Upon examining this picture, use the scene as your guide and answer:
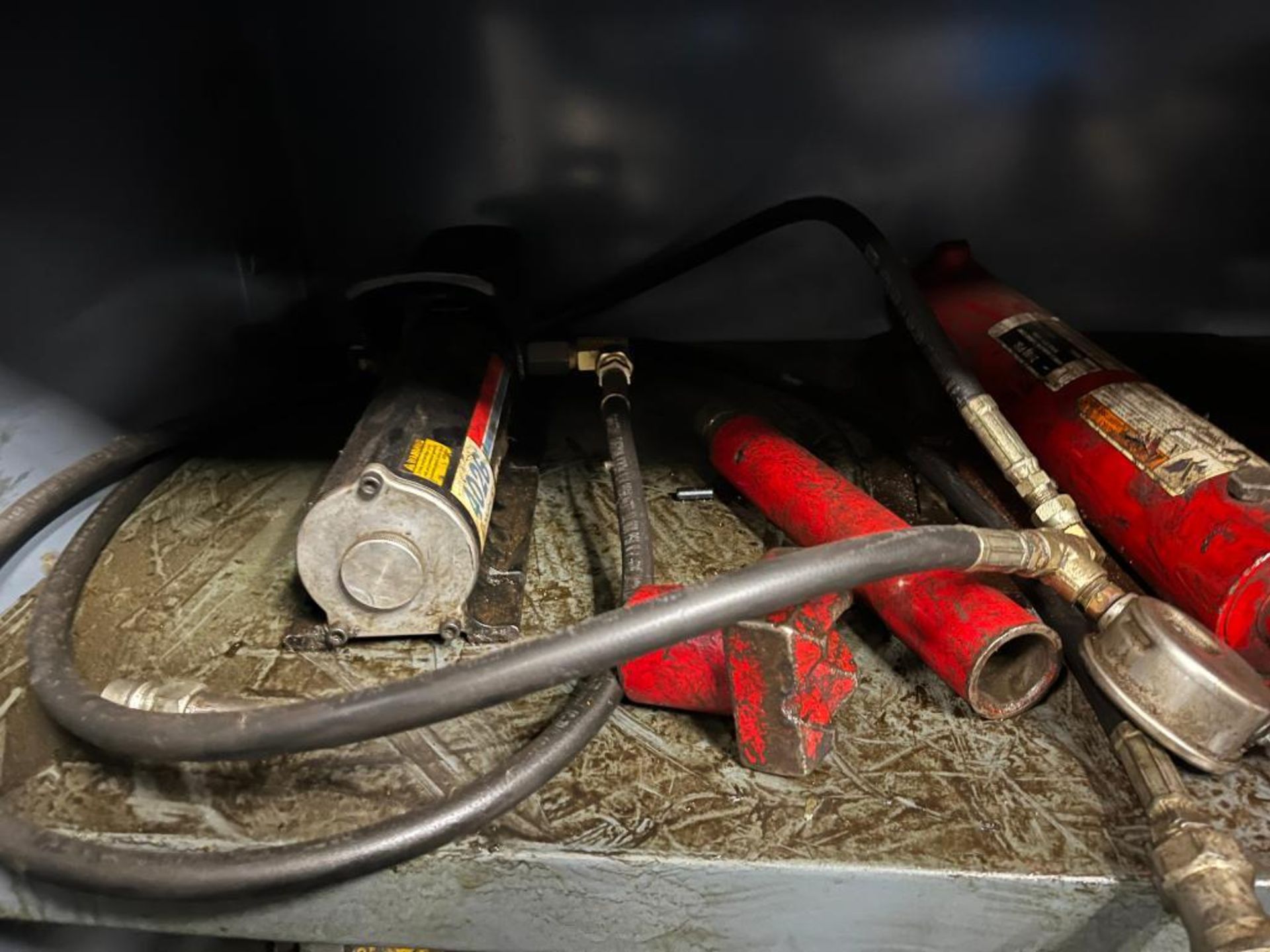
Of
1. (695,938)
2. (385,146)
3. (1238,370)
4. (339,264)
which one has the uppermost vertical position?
(385,146)

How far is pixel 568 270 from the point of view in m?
1.07

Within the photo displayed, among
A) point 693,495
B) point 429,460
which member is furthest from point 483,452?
point 693,495

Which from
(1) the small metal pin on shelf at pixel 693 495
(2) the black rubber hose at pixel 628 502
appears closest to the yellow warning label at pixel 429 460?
(2) the black rubber hose at pixel 628 502

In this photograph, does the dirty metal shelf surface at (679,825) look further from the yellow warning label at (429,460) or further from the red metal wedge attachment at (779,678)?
the yellow warning label at (429,460)

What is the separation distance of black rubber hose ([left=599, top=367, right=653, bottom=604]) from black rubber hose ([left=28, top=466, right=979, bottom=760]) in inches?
5.1

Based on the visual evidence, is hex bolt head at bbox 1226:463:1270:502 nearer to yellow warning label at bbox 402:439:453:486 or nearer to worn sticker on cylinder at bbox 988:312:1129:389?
worn sticker on cylinder at bbox 988:312:1129:389

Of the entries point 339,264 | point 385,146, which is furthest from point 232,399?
point 385,146

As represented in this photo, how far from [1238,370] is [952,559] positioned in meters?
0.68

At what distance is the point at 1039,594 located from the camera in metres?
0.60

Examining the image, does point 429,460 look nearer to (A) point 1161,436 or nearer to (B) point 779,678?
(B) point 779,678

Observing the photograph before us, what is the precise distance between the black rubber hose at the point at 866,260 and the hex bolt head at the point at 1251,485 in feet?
0.58

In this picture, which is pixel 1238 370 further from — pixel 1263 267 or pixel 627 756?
pixel 627 756

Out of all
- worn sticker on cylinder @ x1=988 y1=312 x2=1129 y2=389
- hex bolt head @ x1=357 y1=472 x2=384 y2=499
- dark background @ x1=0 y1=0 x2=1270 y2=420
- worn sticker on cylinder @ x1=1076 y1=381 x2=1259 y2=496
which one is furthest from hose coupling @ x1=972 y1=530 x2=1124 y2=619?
dark background @ x1=0 y1=0 x2=1270 y2=420

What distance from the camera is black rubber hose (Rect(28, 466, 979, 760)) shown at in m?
0.45
